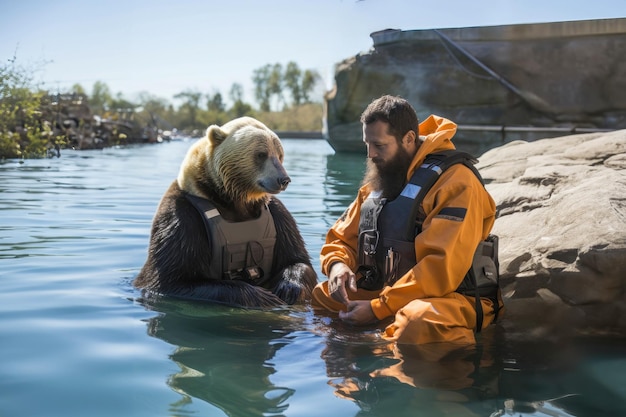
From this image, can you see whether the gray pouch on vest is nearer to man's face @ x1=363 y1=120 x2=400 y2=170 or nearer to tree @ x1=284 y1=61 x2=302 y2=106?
man's face @ x1=363 y1=120 x2=400 y2=170

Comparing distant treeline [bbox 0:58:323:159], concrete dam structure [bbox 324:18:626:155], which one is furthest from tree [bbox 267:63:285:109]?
concrete dam structure [bbox 324:18:626:155]

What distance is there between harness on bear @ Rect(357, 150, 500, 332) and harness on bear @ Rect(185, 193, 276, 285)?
987 mm

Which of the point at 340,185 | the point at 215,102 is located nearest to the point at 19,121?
the point at 340,185

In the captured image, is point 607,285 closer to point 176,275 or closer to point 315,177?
point 176,275

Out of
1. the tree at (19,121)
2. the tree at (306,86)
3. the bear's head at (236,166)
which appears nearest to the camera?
the bear's head at (236,166)

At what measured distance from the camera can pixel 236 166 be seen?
4.96 m

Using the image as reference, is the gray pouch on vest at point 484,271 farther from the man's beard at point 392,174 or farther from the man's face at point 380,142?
the man's face at point 380,142

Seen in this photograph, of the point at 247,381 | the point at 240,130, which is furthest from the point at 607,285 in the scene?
the point at 240,130

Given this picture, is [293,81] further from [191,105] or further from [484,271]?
[484,271]

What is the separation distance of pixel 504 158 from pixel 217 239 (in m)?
3.72

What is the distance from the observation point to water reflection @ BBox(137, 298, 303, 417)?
3.09 m

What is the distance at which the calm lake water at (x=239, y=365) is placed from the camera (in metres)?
3.04

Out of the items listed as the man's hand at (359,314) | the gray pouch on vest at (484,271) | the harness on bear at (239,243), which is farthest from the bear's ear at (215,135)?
the gray pouch on vest at (484,271)

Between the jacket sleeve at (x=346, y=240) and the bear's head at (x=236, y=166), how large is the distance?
19.9 inches
